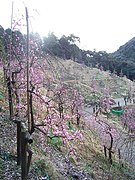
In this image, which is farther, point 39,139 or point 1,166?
point 39,139

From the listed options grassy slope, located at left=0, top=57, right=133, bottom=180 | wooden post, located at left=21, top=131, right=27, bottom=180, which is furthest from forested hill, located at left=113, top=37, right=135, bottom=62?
wooden post, located at left=21, top=131, right=27, bottom=180

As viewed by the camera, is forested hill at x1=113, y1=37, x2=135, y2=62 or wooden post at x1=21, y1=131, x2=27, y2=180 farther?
forested hill at x1=113, y1=37, x2=135, y2=62

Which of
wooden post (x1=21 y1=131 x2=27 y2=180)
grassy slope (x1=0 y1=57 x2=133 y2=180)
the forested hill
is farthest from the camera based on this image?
the forested hill

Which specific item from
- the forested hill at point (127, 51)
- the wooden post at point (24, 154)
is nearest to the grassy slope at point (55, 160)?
the wooden post at point (24, 154)

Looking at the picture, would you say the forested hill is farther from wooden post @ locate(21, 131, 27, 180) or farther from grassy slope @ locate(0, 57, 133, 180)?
wooden post @ locate(21, 131, 27, 180)

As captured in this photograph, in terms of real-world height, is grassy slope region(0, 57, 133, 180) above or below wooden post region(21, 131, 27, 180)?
below

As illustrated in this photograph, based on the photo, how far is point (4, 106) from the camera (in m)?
9.20

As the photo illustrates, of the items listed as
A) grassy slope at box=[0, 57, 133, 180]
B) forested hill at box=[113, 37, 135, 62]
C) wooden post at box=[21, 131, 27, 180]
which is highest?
forested hill at box=[113, 37, 135, 62]

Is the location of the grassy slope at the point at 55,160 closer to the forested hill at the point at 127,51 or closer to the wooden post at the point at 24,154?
the wooden post at the point at 24,154

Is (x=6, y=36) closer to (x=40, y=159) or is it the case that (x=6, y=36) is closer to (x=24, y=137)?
(x=40, y=159)

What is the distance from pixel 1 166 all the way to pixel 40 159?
1.27 meters

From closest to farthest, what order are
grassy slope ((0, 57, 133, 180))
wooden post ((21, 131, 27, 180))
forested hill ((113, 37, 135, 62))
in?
wooden post ((21, 131, 27, 180)) → grassy slope ((0, 57, 133, 180)) → forested hill ((113, 37, 135, 62))

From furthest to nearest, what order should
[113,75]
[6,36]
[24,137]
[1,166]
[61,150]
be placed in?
[113,75], [6,36], [61,150], [1,166], [24,137]

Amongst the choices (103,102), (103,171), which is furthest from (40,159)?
(103,102)
